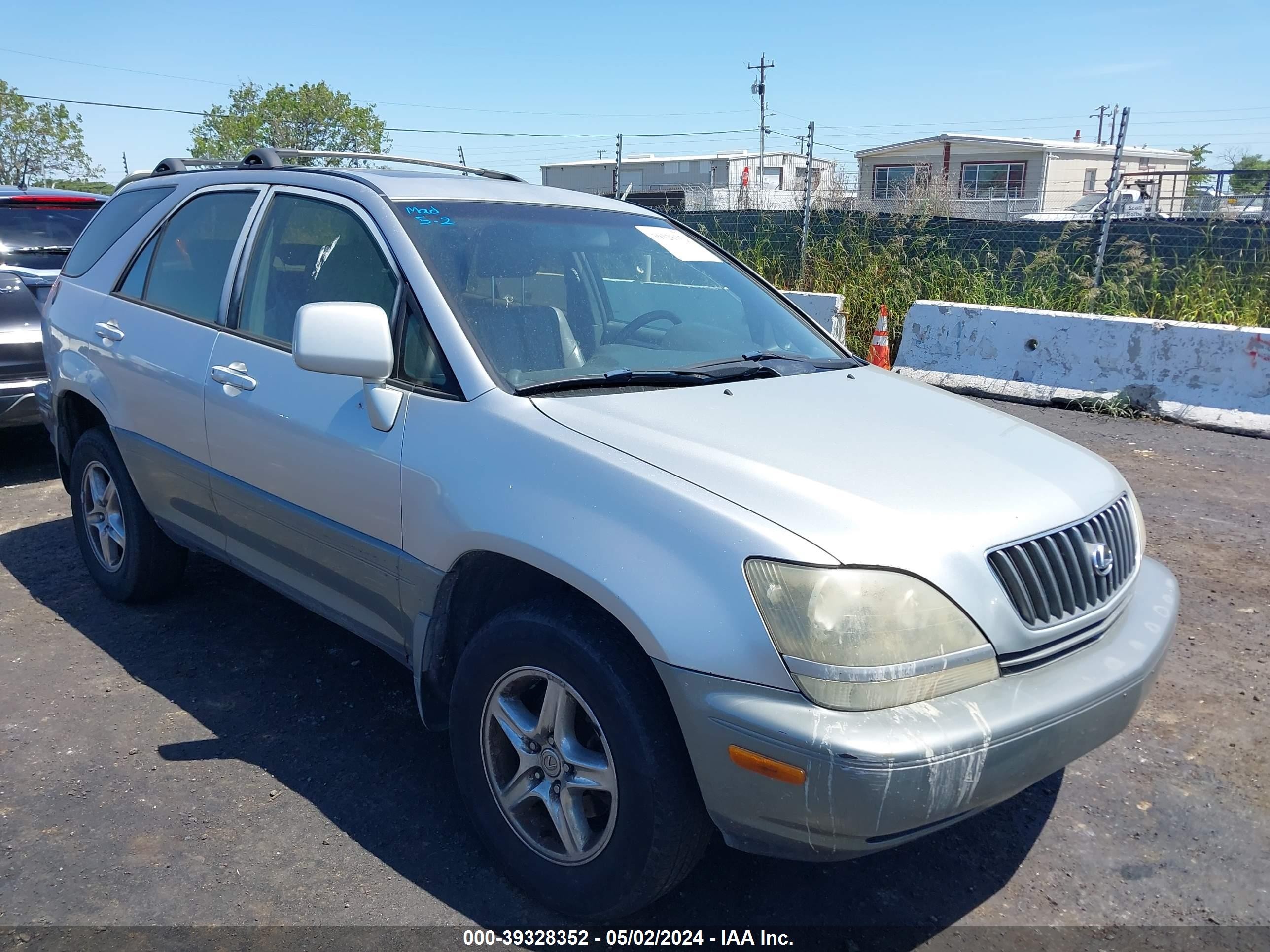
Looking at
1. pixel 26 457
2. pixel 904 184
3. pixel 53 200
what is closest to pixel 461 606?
pixel 26 457

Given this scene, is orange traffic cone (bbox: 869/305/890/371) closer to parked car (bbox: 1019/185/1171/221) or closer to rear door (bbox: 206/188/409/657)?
parked car (bbox: 1019/185/1171/221)

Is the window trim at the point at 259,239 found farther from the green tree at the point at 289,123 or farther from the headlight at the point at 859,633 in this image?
the green tree at the point at 289,123

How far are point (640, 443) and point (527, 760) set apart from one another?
89 centimetres

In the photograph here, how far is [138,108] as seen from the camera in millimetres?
33250

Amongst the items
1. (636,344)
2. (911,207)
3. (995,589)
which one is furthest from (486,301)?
(911,207)

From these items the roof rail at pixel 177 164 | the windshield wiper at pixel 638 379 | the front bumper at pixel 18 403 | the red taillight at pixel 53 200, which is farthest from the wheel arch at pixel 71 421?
the red taillight at pixel 53 200

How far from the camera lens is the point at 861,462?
2.46 m

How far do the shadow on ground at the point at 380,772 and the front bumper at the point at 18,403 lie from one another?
69.5 inches

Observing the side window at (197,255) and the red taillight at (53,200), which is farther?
the red taillight at (53,200)

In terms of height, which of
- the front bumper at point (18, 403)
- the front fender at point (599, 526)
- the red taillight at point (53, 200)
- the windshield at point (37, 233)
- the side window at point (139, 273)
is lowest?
the front bumper at point (18, 403)

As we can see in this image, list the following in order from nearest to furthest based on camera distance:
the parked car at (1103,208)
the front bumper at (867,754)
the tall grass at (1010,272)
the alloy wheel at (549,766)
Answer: the front bumper at (867,754) < the alloy wheel at (549,766) < the tall grass at (1010,272) < the parked car at (1103,208)

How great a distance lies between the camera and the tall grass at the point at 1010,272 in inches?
359

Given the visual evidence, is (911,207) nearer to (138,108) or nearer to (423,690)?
(423,690)

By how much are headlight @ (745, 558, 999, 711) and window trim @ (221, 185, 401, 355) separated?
141 centimetres
